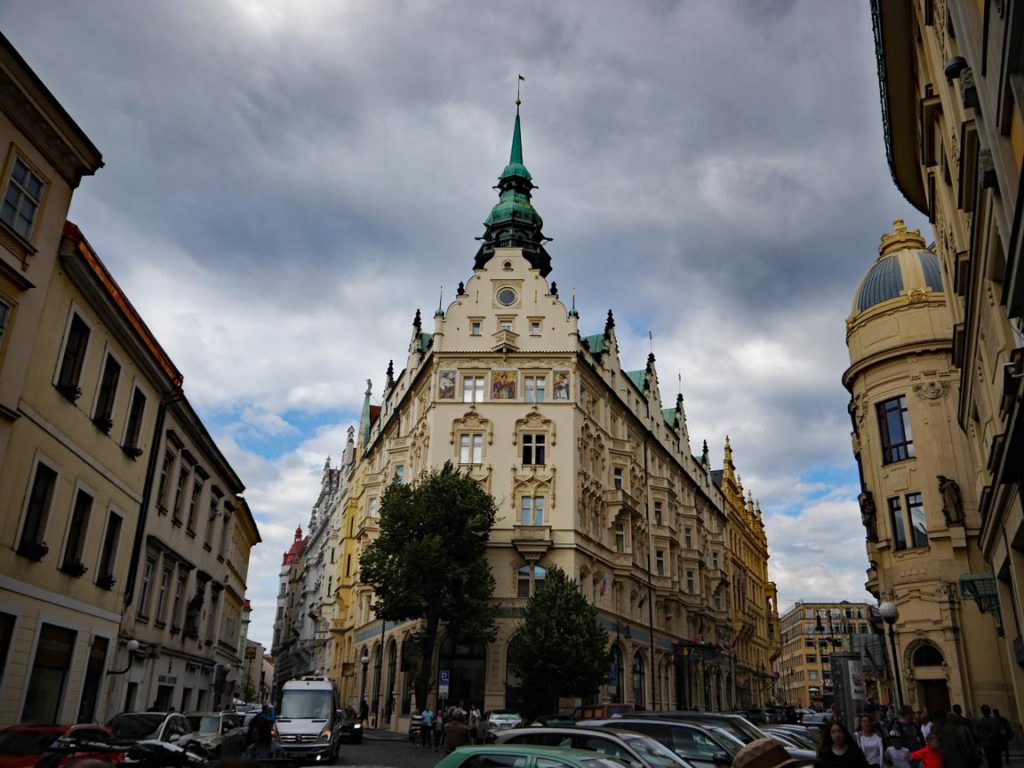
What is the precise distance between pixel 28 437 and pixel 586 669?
88.4ft

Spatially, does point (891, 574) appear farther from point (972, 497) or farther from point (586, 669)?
point (586, 669)

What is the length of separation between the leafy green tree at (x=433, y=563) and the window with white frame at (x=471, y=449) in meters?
5.45

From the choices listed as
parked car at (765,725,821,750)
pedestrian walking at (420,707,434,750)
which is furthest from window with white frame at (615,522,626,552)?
parked car at (765,725,821,750)

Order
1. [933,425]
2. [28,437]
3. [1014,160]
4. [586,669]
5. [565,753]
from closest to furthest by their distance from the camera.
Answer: [565,753], [1014,160], [28,437], [933,425], [586,669]

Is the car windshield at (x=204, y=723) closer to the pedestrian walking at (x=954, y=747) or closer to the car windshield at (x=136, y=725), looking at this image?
the car windshield at (x=136, y=725)

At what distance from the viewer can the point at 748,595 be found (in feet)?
281

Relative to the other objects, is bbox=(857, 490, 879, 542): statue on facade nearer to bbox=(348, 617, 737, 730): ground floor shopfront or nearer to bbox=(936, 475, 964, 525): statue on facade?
bbox=(936, 475, 964, 525): statue on facade

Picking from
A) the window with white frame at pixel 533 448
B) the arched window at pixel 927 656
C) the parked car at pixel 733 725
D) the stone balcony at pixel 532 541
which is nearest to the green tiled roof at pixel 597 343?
the window with white frame at pixel 533 448

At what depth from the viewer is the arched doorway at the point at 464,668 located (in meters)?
40.3

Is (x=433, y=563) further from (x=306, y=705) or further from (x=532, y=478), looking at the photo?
(x=306, y=705)

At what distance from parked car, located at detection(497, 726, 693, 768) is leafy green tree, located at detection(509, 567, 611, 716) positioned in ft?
83.2

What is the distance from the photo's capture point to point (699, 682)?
62875 millimetres

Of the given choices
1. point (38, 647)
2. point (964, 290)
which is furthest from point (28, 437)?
point (964, 290)

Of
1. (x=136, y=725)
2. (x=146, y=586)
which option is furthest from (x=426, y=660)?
(x=136, y=725)
